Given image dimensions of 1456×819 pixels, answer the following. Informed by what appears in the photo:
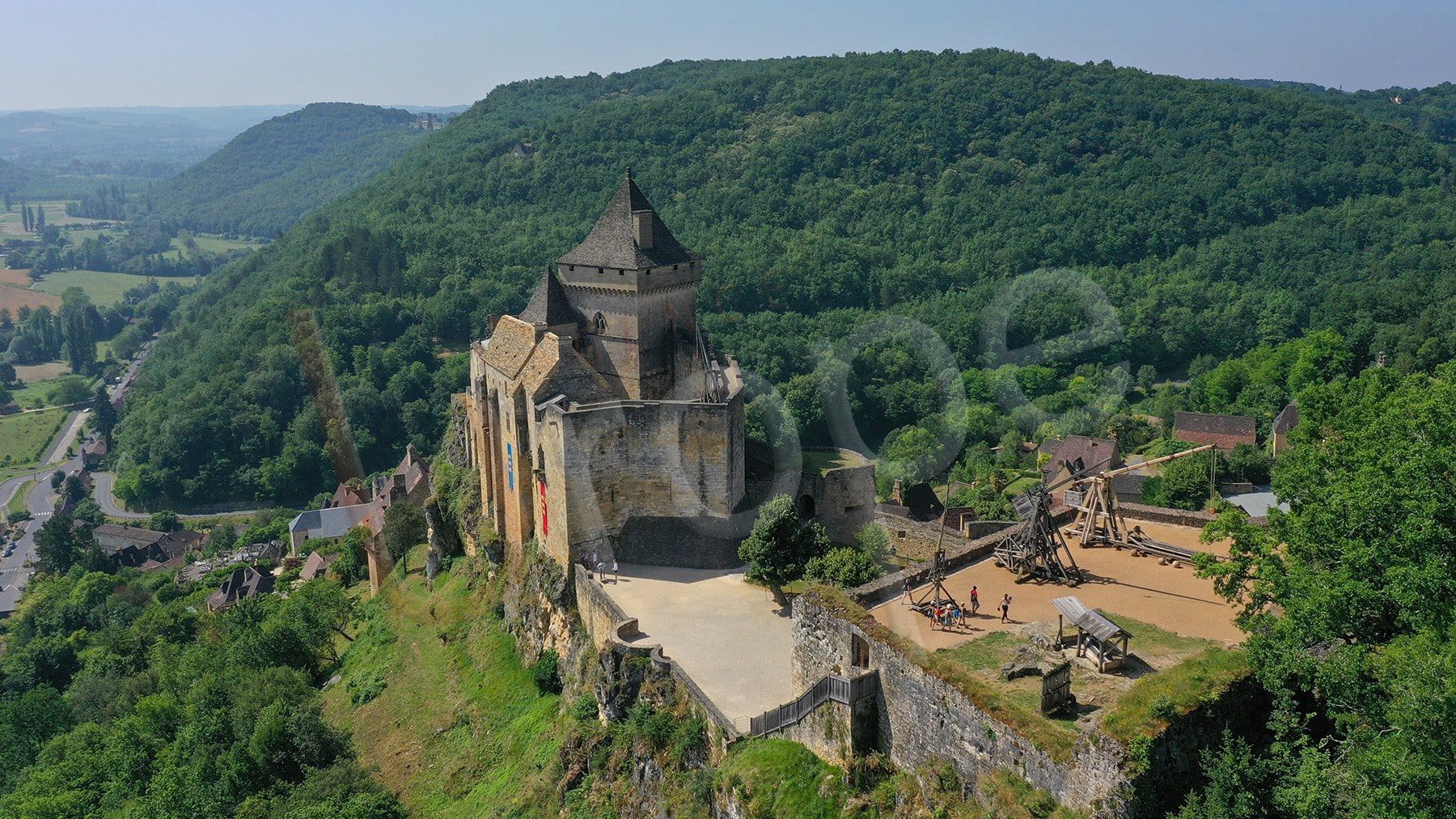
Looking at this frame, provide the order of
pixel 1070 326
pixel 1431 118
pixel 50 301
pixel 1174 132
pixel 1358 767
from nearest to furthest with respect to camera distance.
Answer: pixel 1358 767, pixel 1070 326, pixel 1174 132, pixel 1431 118, pixel 50 301

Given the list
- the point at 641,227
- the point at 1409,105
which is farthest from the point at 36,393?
the point at 1409,105

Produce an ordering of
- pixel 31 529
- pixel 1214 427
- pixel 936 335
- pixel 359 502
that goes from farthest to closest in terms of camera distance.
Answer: pixel 31 529, pixel 936 335, pixel 359 502, pixel 1214 427

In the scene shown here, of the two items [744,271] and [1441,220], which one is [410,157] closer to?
[744,271]

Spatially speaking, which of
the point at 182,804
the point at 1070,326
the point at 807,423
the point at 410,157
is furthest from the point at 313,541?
the point at 410,157

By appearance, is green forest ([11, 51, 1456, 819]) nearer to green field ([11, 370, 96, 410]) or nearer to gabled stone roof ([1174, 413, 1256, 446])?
gabled stone roof ([1174, 413, 1256, 446])

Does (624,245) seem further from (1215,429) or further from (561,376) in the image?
(1215,429)

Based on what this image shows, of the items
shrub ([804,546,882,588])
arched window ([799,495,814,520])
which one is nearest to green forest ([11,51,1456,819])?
shrub ([804,546,882,588])
